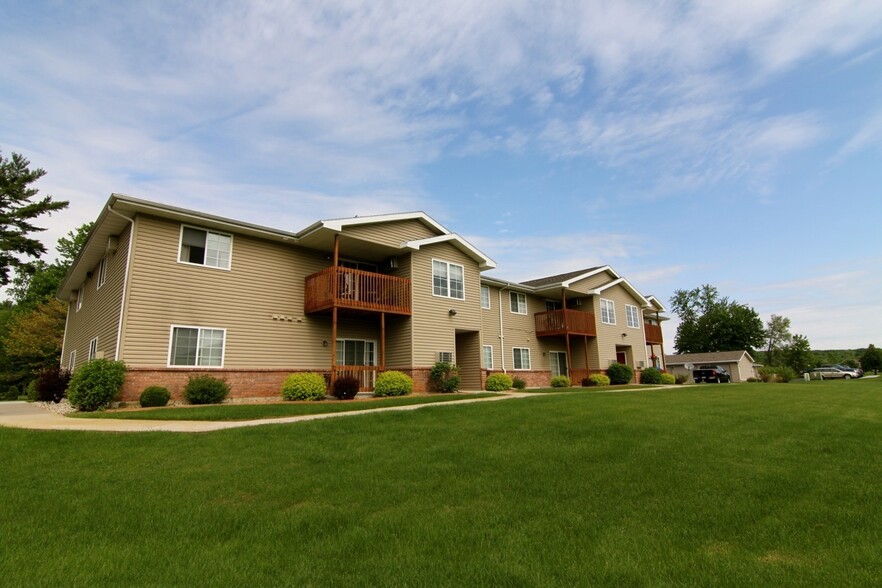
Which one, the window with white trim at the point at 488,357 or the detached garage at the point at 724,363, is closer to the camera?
the window with white trim at the point at 488,357

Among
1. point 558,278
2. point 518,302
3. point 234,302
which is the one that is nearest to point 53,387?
point 234,302

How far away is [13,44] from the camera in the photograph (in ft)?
40.2

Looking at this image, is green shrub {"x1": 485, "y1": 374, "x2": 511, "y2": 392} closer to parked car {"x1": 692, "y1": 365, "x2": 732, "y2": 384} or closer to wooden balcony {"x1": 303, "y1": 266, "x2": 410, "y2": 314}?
wooden balcony {"x1": 303, "y1": 266, "x2": 410, "y2": 314}

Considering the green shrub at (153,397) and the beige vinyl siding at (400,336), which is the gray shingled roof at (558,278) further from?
the green shrub at (153,397)

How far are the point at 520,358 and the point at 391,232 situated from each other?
432 inches

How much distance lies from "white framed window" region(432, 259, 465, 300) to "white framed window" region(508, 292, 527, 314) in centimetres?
553

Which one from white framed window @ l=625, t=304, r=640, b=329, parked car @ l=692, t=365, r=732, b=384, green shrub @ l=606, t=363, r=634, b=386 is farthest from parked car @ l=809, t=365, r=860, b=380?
green shrub @ l=606, t=363, r=634, b=386

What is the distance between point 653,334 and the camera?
32.9 metres

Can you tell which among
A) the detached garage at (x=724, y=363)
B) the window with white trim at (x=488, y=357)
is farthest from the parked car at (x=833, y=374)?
the window with white trim at (x=488, y=357)

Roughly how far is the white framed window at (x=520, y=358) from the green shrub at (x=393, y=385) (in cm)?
951

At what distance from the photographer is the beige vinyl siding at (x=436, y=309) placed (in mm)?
18000

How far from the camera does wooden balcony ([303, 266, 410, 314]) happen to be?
617 inches

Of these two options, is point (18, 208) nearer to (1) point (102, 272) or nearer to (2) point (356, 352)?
(1) point (102, 272)

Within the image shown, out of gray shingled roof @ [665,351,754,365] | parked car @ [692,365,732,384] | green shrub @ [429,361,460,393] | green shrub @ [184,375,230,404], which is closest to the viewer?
green shrub @ [184,375,230,404]
